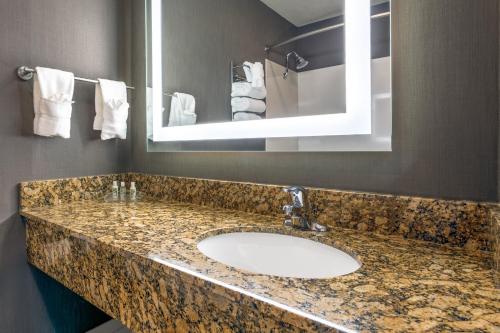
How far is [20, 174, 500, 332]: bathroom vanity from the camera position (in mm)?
480

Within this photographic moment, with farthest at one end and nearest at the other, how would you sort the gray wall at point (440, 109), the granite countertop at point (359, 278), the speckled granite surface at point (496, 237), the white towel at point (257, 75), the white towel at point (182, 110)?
the white towel at point (182, 110)
the white towel at point (257, 75)
the gray wall at point (440, 109)
the speckled granite surface at point (496, 237)
the granite countertop at point (359, 278)

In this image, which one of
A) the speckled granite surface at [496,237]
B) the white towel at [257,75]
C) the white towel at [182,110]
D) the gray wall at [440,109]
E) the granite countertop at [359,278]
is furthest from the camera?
the white towel at [182,110]

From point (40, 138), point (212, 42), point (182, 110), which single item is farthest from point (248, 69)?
point (40, 138)

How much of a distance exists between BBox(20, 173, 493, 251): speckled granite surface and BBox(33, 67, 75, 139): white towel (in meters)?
0.24

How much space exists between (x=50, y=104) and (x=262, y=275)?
3.75 ft

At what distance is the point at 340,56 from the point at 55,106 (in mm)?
1119

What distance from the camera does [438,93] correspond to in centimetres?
80

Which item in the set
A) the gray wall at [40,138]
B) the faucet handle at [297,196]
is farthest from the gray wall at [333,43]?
the gray wall at [40,138]

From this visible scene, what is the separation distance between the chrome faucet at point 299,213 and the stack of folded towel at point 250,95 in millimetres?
354

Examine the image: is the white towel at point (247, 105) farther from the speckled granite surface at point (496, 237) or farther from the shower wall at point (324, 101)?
the speckled granite surface at point (496, 237)

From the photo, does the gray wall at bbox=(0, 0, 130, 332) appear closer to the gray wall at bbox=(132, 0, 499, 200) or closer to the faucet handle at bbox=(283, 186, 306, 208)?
the faucet handle at bbox=(283, 186, 306, 208)

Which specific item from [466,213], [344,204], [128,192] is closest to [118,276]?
[344,204]

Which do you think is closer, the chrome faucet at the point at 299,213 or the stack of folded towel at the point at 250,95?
the chrome faucet at the point at 299,213

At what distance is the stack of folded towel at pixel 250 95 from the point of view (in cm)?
116
